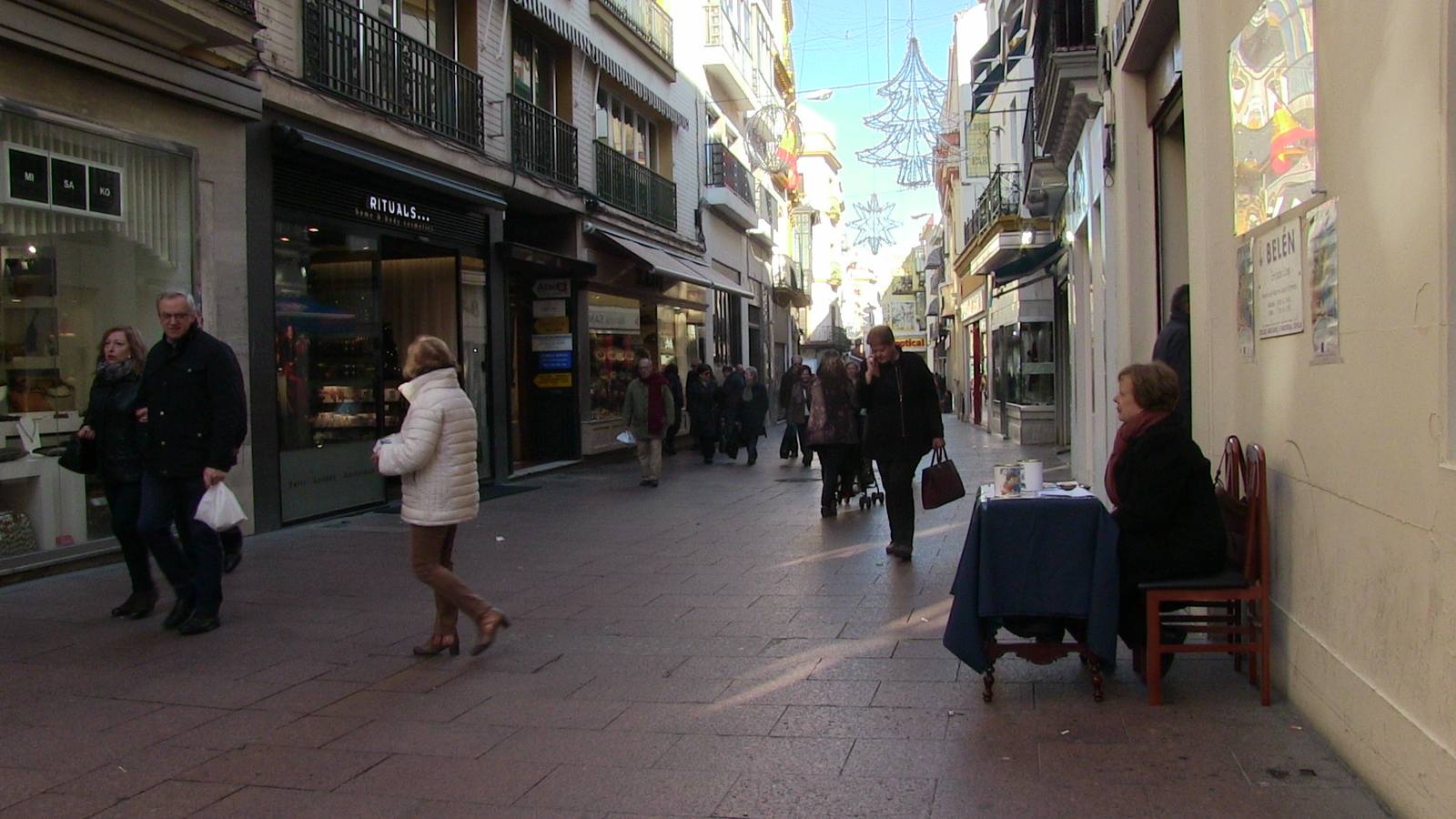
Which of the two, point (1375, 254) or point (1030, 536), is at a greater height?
point (1375, 254)

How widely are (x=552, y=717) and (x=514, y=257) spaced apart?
1156cm

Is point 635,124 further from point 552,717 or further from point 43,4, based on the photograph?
point 552,717

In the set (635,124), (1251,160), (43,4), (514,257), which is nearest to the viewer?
(1251,160)

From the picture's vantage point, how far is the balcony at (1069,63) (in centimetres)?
1131

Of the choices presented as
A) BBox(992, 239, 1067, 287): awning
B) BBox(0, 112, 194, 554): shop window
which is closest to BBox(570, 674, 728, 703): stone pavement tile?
BBox(0, 112, 194, 554): shop window

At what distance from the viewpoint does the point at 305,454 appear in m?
11.2

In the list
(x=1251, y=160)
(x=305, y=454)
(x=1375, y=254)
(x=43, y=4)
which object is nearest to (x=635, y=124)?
(x=305, y=454)

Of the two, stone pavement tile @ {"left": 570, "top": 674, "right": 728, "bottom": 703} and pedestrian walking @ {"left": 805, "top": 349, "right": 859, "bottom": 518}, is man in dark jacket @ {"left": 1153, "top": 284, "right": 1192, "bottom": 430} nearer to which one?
stone pavement tile @ {"left": 570, "top": 674, "right": 728, "bottom": 703}

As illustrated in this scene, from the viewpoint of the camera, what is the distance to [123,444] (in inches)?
260

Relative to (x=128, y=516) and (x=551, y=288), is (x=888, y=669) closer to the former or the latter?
(x=128, y=516)

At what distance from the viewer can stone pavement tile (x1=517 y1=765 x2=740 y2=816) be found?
394 cm

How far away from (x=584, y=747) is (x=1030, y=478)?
7.34 ft

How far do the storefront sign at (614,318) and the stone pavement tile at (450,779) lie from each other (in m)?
15.3

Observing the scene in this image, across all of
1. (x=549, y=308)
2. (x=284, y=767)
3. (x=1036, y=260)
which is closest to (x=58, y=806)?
(x=284, y=767)
